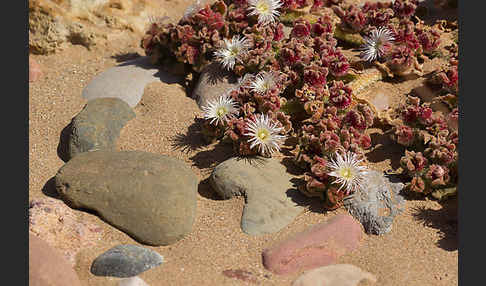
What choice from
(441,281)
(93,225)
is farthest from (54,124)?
(441,281)

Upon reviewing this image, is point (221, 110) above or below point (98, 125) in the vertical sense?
above

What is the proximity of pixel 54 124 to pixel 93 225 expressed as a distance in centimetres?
161

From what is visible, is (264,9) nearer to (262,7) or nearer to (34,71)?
(262,7)

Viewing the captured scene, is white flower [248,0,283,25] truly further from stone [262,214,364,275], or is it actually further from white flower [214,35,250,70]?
stone [262,214,364,275]

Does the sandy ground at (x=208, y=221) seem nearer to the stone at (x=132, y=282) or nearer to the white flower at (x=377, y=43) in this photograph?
the stone at (x=132, y=282)

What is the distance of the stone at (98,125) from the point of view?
5.25m

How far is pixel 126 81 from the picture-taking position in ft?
19.8

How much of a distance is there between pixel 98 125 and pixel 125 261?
1.62 m

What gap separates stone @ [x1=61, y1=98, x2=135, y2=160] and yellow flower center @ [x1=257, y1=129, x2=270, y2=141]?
1.40 metres

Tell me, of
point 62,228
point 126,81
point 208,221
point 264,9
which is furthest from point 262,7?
point 62,228

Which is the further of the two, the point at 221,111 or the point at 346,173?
the point at 221,111

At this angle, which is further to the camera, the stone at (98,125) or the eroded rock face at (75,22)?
the eroded rock face at (75,22)

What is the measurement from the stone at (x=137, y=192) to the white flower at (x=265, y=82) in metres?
1.06

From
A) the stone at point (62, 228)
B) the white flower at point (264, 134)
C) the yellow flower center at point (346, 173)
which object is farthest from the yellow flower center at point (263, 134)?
the stone at point (62, 228)
